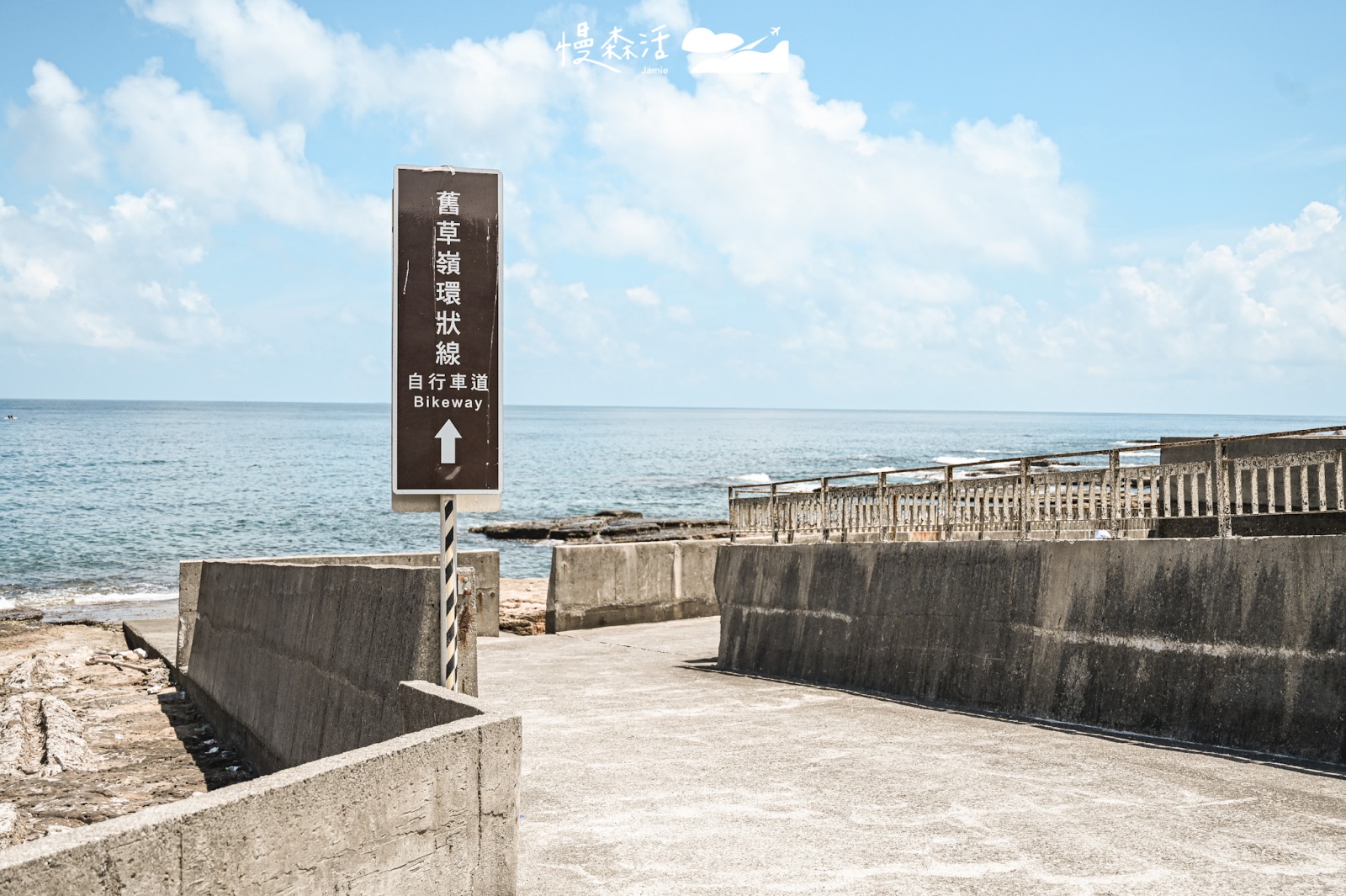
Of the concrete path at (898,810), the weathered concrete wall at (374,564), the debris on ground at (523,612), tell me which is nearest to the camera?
the concrete path at (898,810)

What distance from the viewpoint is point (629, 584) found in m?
21.5

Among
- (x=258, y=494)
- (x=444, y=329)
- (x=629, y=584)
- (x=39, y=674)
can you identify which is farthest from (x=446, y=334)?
(x=258, y=494)

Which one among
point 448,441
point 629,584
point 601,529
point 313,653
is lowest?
point 601,529

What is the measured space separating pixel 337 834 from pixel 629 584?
16947 millimetres

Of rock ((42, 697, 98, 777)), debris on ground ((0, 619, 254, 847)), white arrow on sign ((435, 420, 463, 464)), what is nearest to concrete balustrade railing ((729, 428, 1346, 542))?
white arrow on sign ((435, 420, 463, 464))

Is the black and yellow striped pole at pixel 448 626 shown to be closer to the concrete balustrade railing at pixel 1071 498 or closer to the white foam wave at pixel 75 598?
the concrete balustrade railing at pixel 1071 498

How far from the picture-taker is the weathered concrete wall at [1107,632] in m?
8.44

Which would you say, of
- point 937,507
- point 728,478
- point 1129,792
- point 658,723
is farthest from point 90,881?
point 728,478

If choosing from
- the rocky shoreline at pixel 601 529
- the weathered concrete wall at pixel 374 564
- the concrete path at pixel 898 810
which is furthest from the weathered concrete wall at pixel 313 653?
the rocky shoreline at pixel 601 529

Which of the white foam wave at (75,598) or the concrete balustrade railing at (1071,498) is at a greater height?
the concrete balustrade railing at (1071,498)

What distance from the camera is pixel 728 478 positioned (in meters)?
102

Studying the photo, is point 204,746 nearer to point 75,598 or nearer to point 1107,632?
point 1107,632

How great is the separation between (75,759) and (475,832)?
855cm

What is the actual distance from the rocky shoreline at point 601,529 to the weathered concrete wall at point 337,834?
1608 inches
